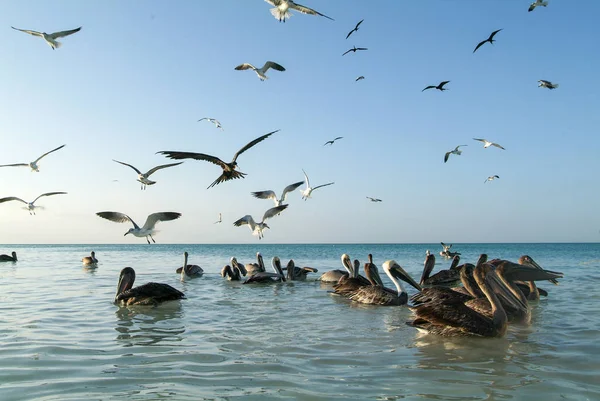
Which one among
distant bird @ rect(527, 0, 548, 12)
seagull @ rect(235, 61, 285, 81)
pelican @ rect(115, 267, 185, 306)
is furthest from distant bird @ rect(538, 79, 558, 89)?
pelican @ rect(115, 267, 185, 306)

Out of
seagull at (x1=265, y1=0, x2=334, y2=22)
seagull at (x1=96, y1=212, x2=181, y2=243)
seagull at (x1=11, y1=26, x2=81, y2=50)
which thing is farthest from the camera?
seagull at (x1=11, y1=26, x2=81, y2=50)

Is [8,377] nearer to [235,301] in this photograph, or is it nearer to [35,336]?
[35,336]

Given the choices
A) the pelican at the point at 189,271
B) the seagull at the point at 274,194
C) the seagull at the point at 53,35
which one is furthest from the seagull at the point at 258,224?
the seagull at the point at 53,35

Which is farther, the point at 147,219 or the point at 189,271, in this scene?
the point at 189,271

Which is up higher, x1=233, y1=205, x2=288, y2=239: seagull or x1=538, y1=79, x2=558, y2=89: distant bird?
x1=538, y1=79, x2=558, y2=89: distant bird

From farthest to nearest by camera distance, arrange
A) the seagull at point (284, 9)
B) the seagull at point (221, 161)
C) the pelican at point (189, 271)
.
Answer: the pelican at point (189, 271) < the seagull at point (284, 9) < the seagull at point (221, 161)

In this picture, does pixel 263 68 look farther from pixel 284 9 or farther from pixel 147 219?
pixel 147 219

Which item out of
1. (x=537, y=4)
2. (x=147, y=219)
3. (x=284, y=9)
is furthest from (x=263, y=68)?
(x=537, y=4)

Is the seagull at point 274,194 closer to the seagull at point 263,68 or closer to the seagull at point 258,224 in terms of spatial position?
the seagull at point 258,224

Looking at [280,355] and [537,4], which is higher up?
[537,4]

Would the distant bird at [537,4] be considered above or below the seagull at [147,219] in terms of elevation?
above

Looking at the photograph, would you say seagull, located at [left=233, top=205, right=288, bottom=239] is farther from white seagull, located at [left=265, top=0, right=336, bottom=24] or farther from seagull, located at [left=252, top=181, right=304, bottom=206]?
white seagull, located at [left=265, top=0, right=336, bottom=24]

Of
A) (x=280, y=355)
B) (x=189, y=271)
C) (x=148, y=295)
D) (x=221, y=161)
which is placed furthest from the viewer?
(x=189, y=271)

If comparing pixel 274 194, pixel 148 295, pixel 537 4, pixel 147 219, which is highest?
pixel 537 4
